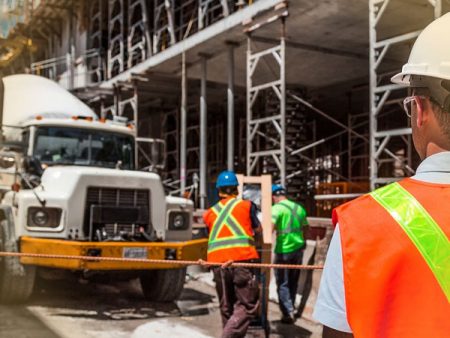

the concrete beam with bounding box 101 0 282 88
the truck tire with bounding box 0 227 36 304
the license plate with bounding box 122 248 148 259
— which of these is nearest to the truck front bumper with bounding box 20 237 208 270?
the license plate with bounding box 122 248 148 259

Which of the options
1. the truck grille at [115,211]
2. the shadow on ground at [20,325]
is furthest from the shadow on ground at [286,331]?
the shadow on ground at [20,325]

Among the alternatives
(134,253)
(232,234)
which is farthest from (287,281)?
(134,253)

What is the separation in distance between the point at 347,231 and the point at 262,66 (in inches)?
591

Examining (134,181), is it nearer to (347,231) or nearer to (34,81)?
(34,81)

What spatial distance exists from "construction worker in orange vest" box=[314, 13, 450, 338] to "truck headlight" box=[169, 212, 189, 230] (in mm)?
7339

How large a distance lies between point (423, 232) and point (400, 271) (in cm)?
11

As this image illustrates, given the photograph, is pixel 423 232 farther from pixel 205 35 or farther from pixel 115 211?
pixel 205 35

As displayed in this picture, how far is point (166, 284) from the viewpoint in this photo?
8.63 metres

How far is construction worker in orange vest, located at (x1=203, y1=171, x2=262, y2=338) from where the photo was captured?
5742 millimetres

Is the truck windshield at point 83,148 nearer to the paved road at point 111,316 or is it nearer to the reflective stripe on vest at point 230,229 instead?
the paved road at point 111,316

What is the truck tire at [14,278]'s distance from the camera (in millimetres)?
7654

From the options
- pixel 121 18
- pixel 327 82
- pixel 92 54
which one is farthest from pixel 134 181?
pixel 92 54

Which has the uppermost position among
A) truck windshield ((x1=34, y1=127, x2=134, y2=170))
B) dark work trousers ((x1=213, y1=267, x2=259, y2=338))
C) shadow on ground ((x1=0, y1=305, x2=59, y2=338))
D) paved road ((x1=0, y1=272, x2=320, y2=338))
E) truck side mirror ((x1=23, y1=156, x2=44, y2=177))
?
truck windshield ((x1=34, y1=127, x2=134, y2=170))

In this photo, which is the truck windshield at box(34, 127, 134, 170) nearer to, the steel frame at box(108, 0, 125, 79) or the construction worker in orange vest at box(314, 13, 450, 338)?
the construction worker in orange vest at box(314, 13, 450, 338)
